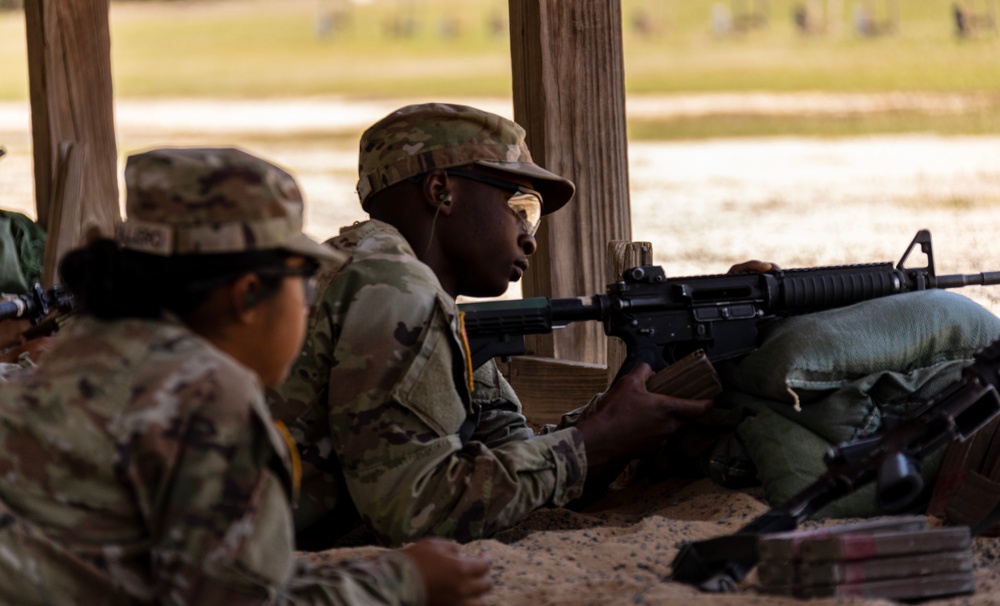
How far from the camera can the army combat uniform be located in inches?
87.7

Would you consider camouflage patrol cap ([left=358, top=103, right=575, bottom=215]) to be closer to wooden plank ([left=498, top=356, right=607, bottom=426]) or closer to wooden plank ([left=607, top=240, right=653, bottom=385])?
wooden plank ([left=607, top=240, right=653, bottom=385])

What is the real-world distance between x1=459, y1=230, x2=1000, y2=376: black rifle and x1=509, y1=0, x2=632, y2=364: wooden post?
0.92 m

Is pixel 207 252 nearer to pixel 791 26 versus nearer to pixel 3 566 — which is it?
pixel 3 566

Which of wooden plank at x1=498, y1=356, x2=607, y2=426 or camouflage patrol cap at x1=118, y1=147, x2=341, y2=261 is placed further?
wooden plank at x1=498, y1=356, x2=607, y2=426

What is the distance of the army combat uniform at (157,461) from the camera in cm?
223

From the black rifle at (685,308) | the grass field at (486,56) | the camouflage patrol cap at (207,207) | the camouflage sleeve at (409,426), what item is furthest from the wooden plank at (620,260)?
the grass field at (486,56)

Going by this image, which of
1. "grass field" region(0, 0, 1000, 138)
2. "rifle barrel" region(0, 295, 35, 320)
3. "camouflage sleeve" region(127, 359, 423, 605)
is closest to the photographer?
"camouflage sleeve" region(127, 359, 423, 605)

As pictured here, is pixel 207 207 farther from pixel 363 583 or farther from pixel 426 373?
pixel 426 373

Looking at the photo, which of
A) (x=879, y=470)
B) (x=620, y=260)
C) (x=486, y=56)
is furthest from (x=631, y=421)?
(x=486, y=56)

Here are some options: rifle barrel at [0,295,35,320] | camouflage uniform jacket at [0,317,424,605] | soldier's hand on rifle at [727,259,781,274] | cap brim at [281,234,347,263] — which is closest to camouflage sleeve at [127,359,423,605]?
camouflage uniform jacket at [0,317,424,605]

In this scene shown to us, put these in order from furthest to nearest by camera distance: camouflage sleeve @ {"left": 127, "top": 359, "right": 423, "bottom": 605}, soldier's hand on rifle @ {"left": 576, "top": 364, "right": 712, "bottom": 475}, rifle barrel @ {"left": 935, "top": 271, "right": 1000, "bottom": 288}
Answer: rifle barrel @ {"left": 935, "top": 271, "right": 1000, "bottom": 288} → soldier's hand on rifle @ {"left": 576, "top": 364, "right": 712, "bottom": 475} → camouflage sleeve @ {"left": 127, "top": 359, "right": 423, "bottom": 605}

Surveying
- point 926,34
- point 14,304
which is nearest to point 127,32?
point 926,34

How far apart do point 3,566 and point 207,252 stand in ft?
2.16

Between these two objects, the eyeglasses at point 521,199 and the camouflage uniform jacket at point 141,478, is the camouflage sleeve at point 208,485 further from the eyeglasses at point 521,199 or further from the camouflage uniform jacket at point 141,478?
the eyeglasses at point 521,199
